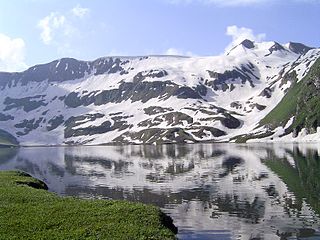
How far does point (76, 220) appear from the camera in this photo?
37.5 metres

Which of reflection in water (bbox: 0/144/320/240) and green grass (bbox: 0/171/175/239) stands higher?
green grass (bbox: 0/171/175/239)

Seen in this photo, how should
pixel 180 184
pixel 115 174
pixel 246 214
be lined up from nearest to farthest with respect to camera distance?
pixel 246 214, pixel 180 184, pixel 115 174

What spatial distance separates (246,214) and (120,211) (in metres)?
22.5

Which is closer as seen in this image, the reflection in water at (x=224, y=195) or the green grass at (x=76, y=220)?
the green grass at (x=76, y=220)

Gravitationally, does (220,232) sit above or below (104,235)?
below

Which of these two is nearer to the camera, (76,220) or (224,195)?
(76,220)

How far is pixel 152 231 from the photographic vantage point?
115ft

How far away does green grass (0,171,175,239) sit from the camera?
110ft

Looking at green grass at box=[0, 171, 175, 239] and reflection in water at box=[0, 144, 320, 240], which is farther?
reflection in water at box=[0, 144, 320, 240]

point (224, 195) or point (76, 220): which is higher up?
point (76, 220)

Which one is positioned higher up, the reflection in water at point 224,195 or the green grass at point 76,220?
the green grass at point 76,220

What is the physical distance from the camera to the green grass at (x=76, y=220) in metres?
33.5

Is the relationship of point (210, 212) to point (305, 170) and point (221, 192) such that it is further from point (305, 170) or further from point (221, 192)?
point (305, 170)

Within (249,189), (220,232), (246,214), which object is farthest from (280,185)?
(220,232)
